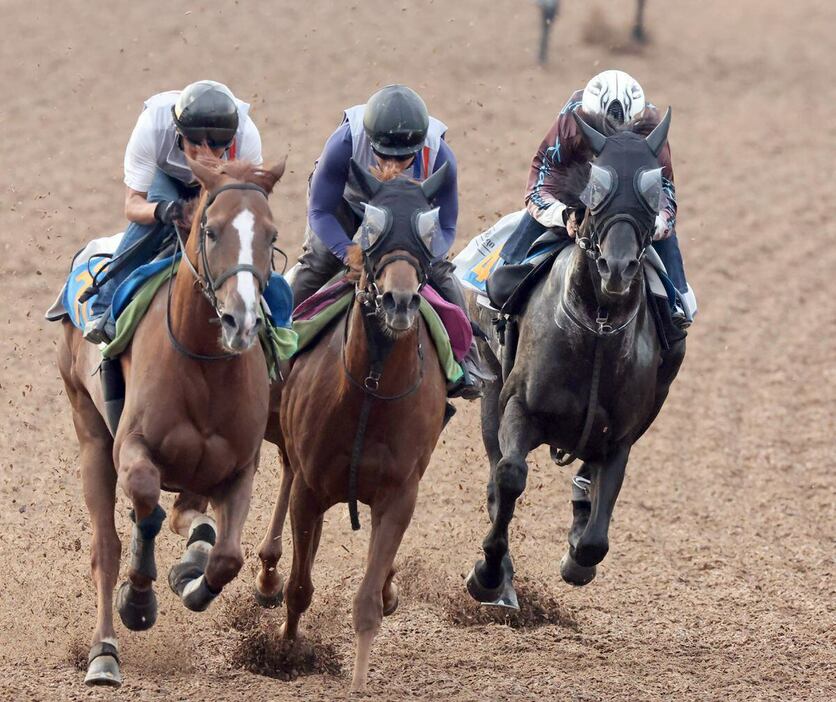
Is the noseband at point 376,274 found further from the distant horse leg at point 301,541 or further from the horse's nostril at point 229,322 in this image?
the distant horse leg at point 301,541

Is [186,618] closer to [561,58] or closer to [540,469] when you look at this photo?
[540,469]

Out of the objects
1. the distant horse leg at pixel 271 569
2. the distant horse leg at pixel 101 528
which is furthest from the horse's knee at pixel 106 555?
the distant horse leg at pixel 271 569

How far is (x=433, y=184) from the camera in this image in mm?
6371

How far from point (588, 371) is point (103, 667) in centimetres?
279

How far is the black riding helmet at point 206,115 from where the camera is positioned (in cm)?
642

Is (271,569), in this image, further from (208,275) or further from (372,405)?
(208,275)

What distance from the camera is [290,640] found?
7402 mm

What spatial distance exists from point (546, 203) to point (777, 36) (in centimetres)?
1699

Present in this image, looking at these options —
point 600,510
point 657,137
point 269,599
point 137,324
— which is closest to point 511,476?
point 600,510

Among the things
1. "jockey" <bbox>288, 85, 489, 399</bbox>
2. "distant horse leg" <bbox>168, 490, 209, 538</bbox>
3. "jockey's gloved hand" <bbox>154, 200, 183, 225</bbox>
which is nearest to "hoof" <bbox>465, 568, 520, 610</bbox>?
"jockey" <bbox>288, 85, 489, 399</bbox>

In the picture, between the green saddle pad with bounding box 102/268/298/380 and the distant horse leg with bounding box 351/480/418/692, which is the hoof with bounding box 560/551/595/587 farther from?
the green saddle pad with bounding box 102/268/298/380

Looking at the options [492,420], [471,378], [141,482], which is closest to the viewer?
[141,482]

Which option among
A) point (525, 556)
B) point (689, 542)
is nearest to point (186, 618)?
point (525, 556)

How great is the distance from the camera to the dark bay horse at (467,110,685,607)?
270 inches
